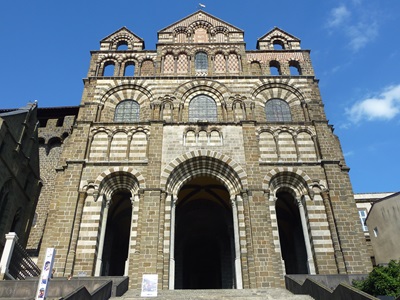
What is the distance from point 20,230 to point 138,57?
13436 mm

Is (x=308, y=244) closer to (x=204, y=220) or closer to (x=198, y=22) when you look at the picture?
(x=204, y=220)

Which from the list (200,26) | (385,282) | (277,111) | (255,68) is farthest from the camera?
(200,26)

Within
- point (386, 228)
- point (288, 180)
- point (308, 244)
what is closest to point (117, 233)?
point (288, 180)

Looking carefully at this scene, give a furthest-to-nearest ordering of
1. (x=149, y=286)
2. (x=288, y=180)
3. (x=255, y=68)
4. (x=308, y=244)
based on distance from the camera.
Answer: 1. (x=255, y=68)
2. (x=288, y=180)
3. (x=308, y=244)
4. (x=149, y=286)

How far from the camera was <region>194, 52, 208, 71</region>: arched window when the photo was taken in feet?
77.7

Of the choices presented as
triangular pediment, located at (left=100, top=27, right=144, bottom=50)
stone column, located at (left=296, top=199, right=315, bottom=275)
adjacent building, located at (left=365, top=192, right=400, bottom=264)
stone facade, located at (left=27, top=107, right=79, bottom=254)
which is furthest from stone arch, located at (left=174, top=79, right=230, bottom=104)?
adjacent building, located at (left=365, top=192, right=400, bottom=264)

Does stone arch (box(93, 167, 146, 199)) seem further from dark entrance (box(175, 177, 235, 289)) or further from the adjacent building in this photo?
the adjacent building

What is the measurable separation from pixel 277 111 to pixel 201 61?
656 cm

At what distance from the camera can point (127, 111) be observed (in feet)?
70.6

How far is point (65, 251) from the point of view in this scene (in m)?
15.9

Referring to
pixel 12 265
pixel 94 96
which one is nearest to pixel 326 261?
pixel 12 265

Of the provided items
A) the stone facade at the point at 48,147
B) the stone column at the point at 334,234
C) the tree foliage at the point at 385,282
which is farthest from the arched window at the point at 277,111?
the stone facade at the point at 48,147

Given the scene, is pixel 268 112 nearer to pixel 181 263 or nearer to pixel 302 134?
pixel 302 134

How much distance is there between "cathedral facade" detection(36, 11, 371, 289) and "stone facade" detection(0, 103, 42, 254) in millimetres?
2352
